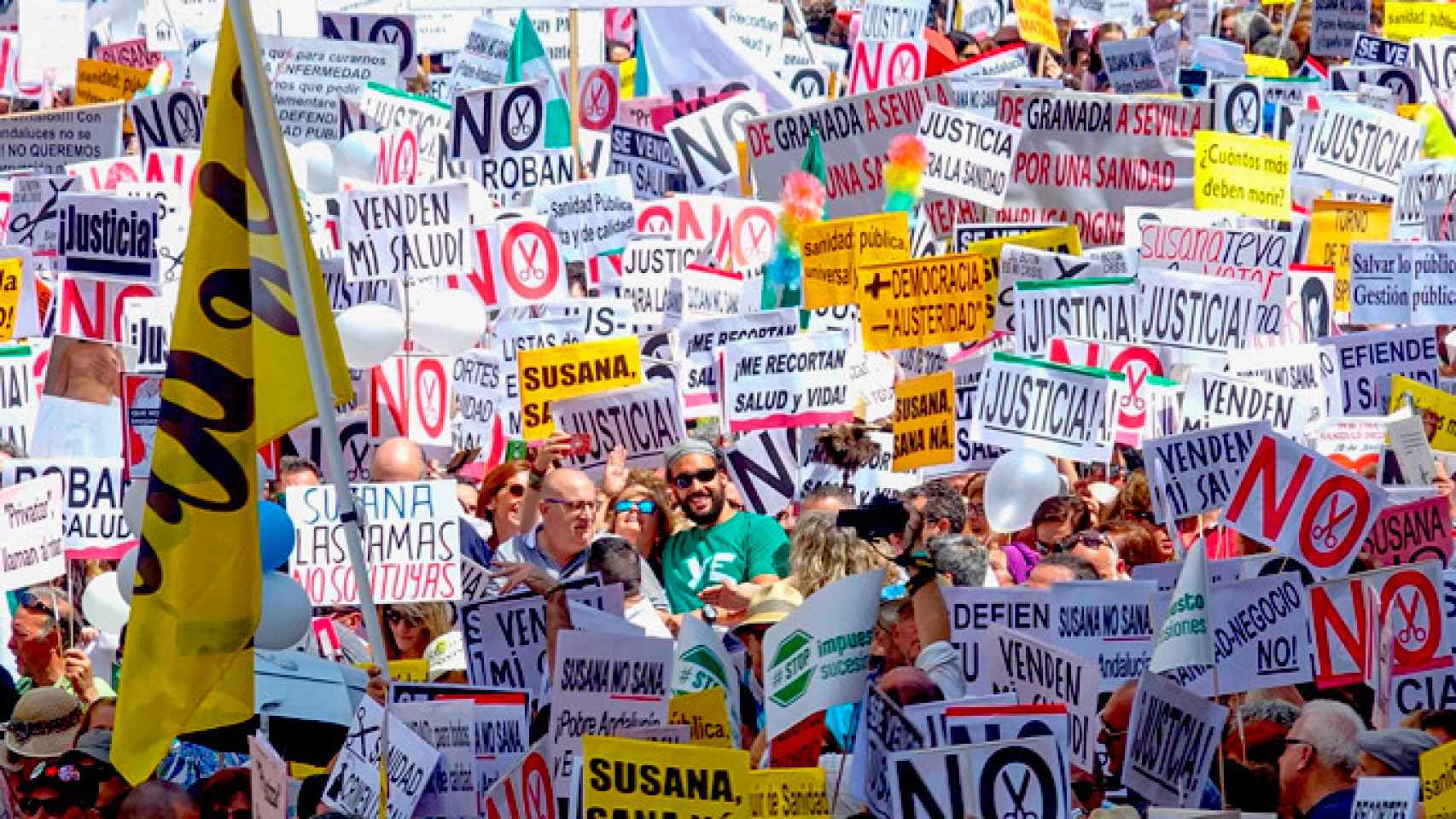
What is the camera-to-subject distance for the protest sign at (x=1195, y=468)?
9320mm

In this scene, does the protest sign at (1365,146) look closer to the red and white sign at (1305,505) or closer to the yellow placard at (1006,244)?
the yellow placard at (1006,244)

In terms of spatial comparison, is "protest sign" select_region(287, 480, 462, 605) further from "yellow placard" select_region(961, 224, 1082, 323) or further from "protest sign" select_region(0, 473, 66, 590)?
"yellow placard" select_region(961, 224, 1082, 323)

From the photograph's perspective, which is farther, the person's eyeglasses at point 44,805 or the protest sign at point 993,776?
the person's eyeglasses at point 44,805

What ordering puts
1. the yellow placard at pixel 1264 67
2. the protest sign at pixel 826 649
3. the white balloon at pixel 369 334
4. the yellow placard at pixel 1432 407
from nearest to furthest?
1. the protest sign at pixel 826 649
2. the yellow placard at pixel 1432 407
3. the white balloon at pixel 369 334
4. the yellow placard at pixel 1264 67

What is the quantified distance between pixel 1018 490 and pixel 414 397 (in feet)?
10.5

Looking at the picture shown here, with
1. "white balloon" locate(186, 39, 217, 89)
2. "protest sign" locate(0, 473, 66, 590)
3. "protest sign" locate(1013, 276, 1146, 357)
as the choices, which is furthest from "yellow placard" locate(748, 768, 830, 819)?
"white balloon" locate(186, 39, 217, 89)

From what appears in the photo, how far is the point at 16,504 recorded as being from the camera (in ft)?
33.5

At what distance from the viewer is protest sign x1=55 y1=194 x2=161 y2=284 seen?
12828 mm

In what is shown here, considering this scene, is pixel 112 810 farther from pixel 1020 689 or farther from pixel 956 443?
pixel 956 443

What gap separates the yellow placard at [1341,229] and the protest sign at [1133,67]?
15.1ft

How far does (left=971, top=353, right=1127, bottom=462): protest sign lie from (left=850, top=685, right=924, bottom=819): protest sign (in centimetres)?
489

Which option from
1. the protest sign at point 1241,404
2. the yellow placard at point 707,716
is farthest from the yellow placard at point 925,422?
the yellow placard at point 707,716

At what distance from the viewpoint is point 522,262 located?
1412cm

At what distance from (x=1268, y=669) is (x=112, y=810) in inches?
120
